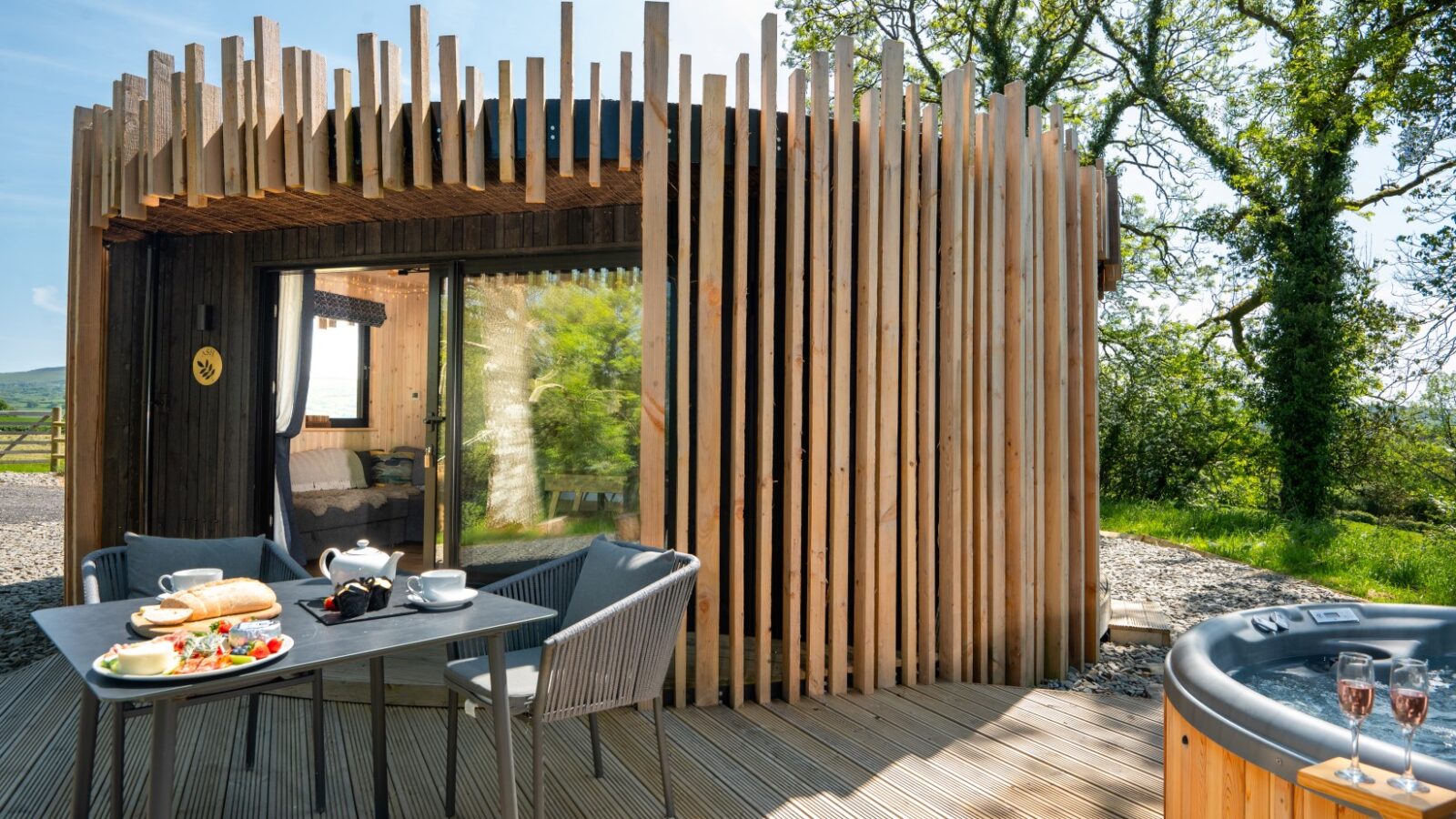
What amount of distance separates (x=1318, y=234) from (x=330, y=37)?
22.2 m

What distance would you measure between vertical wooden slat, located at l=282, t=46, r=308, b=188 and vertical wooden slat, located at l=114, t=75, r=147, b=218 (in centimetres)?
99

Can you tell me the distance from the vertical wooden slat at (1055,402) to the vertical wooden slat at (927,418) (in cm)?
81

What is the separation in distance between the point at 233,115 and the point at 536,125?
63.8 inches

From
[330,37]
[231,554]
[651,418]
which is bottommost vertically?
[231,554]

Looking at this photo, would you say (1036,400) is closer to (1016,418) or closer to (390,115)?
(1016,418)

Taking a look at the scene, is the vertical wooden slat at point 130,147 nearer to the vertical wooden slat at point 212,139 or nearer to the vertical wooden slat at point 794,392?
the vertical wooden slat at point 212,139

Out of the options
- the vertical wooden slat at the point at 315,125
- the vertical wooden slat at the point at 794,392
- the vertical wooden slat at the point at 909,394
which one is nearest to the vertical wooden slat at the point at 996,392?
the vertical wooden slat at the point at 909,394

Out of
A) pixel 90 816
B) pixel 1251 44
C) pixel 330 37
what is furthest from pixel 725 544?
pixel 330 37

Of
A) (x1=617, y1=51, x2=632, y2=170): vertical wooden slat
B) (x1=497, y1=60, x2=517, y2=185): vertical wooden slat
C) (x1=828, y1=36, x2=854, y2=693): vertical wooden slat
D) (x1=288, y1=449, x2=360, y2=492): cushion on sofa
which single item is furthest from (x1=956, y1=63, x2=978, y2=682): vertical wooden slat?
(x1=288, y1=449, x2=360, y2=492): cushion on sofa

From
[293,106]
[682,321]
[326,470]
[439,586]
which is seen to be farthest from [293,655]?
[326,470]

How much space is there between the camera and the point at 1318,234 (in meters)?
10.3

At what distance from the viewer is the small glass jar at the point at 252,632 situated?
199cm

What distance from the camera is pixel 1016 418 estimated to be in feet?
14.5

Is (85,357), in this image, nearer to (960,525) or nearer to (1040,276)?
(960,525)
